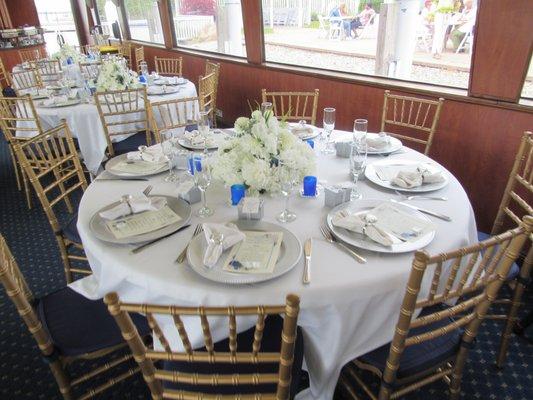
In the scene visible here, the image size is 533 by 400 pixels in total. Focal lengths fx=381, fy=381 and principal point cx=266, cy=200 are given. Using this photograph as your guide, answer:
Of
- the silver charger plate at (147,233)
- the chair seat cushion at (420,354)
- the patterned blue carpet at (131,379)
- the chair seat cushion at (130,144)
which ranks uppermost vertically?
the silver charger plate at (147,233)

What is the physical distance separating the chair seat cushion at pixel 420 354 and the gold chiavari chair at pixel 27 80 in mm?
4235

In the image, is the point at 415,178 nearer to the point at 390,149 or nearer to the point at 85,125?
the point at 390,149

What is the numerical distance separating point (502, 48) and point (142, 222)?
2.29m

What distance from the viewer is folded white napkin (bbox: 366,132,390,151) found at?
6.65 ft

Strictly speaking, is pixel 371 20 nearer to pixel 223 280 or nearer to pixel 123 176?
pixel 123 176

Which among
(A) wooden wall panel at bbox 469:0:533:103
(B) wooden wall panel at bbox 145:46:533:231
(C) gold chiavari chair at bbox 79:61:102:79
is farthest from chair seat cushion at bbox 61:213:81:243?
(C) gold chiavari chair at bbox 79:61:102:79

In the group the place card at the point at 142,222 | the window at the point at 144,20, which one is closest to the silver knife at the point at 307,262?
the place card at the point at 142,222

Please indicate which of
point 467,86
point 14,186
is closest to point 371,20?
point 467,86

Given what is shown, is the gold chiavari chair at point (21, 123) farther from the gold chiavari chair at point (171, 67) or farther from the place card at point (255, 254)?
the place card at point (255, 254)

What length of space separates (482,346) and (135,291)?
167cm

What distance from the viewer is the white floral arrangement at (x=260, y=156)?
1373 mm

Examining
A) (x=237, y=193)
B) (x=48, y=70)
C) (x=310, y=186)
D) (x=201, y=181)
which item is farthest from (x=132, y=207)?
(x=48, y=70)

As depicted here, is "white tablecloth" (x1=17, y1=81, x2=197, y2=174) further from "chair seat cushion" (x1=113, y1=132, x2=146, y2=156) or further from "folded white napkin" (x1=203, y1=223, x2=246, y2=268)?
"folded white napkin" (x1=203, y1=223, x2=246, y2=268)

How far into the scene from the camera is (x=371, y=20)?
326 centimetres
